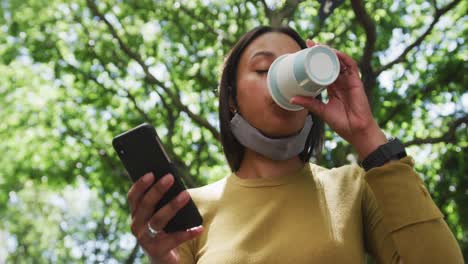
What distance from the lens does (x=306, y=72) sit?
6.46 feet

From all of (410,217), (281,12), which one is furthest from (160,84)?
(410,217)

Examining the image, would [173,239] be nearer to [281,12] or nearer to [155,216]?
[155,216]

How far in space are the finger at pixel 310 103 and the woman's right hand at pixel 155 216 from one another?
57 centimetres

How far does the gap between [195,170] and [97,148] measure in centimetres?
186

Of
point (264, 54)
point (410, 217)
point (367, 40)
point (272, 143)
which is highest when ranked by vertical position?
point (264, 54)

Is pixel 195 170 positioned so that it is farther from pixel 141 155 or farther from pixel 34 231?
pixel 34 231

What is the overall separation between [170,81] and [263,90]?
288 inches

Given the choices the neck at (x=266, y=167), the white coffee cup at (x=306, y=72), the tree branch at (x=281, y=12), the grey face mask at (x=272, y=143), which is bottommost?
the neck at (x=266, y=167)

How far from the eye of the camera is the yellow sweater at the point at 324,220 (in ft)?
6.31

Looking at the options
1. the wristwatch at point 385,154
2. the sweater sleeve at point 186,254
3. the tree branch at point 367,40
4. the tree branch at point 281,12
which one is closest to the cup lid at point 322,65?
the wristwatch at point 385,154

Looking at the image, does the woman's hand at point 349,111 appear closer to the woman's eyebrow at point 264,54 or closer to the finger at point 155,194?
the woman's eyebrow at point 264,54

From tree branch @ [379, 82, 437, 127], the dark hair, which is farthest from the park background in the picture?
the dark hair

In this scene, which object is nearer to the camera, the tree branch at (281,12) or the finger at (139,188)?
the finger at (139,188)

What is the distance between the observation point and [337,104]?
223 cm
